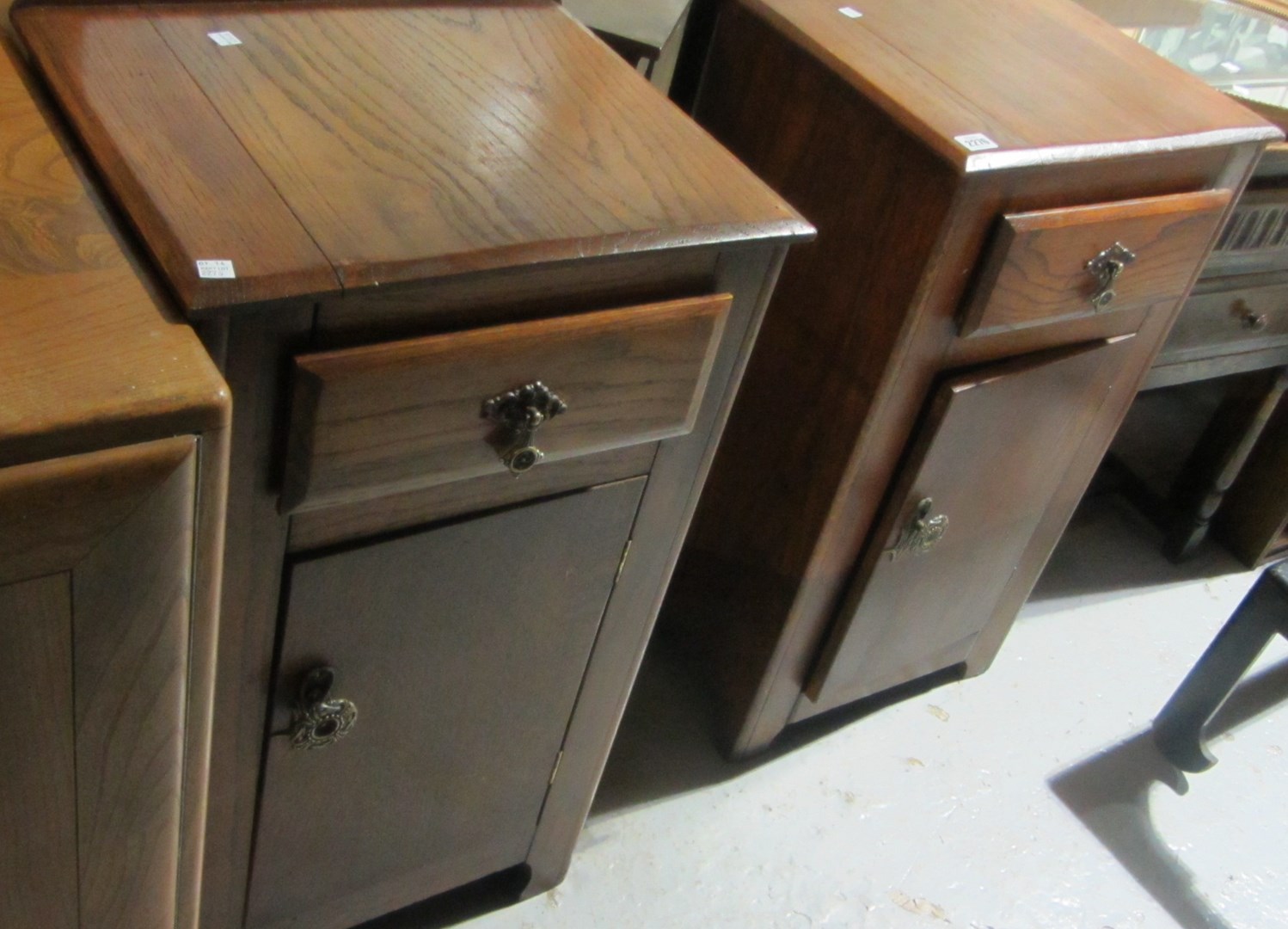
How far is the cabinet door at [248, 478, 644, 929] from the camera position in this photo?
0.78m

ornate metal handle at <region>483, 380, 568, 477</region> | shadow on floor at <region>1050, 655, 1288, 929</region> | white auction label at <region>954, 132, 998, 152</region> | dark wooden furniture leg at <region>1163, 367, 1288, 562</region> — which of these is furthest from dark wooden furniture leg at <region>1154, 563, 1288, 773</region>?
ornate metal handle at <region>483, 380, 568, 477</region>

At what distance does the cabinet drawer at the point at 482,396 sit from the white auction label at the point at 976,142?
25 centimetres

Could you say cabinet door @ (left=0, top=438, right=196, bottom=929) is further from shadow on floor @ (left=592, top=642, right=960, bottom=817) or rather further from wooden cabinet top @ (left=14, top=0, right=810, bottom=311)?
shadow on floor @ (left=592, top=642, right=960, bottom=817)

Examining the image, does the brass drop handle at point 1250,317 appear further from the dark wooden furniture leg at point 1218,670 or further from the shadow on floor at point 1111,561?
the shadow on floor at point 1111,561

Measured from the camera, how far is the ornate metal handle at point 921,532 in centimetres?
114

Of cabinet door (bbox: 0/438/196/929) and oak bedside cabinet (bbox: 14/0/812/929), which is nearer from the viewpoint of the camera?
cabinet door (bbox: 0/438/196/929)

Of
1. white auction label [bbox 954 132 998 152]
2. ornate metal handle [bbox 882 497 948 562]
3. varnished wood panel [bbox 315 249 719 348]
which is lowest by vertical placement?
ornate metal handle [bbox 882 497 948 562]

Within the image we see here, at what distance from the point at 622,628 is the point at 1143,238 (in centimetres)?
53

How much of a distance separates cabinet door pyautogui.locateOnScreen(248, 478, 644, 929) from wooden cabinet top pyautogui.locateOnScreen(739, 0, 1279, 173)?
371 mm

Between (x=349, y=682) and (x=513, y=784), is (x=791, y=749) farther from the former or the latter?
(x=349, y=682)

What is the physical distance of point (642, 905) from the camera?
117cm

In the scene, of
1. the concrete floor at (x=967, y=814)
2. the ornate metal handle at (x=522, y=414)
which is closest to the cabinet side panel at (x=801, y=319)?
the concrete floor at (x=967, y=814)

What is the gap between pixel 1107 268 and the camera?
1.01 meters

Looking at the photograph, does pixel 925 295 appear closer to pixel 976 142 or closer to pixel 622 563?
pixel 976 142
